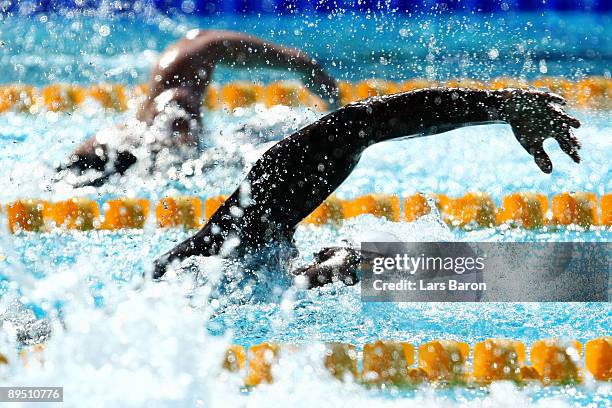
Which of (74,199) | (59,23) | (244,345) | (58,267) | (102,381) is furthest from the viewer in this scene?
(59,23)

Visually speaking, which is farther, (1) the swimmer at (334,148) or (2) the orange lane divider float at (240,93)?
(2) the orange lane divider float at (240,93)

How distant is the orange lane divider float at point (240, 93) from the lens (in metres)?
4.27

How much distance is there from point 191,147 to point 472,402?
156 cm

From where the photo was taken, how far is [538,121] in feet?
6.48

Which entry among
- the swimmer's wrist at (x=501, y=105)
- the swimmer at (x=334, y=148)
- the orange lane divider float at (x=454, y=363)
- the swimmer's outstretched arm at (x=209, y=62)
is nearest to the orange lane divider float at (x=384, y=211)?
the swimmer's outstretched arm at (x=209, y=62)

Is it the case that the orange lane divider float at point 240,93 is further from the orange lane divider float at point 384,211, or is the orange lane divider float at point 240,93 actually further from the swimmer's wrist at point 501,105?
the swimmer's wrist at point 501,105

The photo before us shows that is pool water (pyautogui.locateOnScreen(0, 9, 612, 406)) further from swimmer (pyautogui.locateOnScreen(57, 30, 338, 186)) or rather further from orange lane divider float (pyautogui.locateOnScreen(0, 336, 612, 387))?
swimmer (pyautogui.locateOnScreen(57, 30, 338, 186))

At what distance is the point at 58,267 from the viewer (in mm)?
3020

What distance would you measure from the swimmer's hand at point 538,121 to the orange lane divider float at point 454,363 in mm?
550

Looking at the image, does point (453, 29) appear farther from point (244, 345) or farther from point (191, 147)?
point (244, 345)

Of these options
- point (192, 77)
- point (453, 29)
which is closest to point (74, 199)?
point (192, 77)

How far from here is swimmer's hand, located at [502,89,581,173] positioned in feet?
6.43

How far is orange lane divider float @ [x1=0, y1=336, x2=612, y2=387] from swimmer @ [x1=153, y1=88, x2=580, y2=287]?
1.00 ft

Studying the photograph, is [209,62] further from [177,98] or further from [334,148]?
[334,148]
